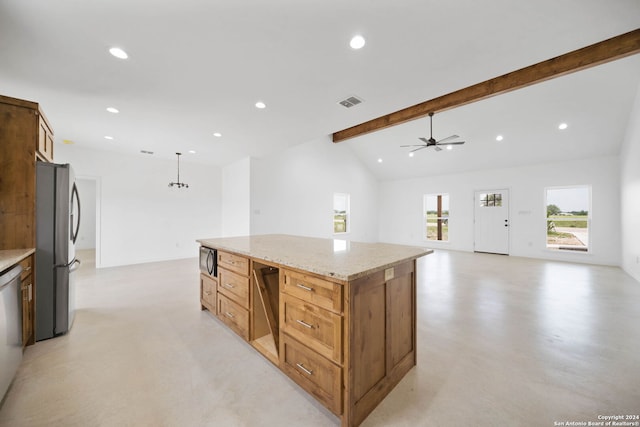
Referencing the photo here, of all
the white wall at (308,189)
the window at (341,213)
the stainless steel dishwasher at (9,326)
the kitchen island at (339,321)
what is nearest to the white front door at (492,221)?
the white wall at (308,189)

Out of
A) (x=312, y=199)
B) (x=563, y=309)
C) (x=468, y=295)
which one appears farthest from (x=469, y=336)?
(x=312, y=199)

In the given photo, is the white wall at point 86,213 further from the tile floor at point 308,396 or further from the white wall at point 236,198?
the tile floor at point 308,396

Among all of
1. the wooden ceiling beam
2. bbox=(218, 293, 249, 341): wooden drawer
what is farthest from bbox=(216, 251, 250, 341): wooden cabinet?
the wooden ceiling beam

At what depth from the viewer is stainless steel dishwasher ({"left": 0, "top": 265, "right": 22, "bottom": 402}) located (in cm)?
150

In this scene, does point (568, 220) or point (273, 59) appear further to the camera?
point (568, 220)

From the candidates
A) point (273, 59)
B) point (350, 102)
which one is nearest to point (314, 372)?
point (273, 59)

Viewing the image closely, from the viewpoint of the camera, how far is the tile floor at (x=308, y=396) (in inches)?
58.7

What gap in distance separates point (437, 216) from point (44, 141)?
8.98m

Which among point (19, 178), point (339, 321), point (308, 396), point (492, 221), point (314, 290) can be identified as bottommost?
point (308, 396)

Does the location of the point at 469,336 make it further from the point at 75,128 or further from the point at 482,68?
the point at 75,128

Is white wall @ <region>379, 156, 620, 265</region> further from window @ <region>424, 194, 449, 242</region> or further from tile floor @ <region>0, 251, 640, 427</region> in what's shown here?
tile floor @ <region>0, 251, 640, 427</region>

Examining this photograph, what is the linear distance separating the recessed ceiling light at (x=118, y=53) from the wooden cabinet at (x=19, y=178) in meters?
0.99

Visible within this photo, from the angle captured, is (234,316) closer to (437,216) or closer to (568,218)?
(437,216)

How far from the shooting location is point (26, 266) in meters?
2.13
